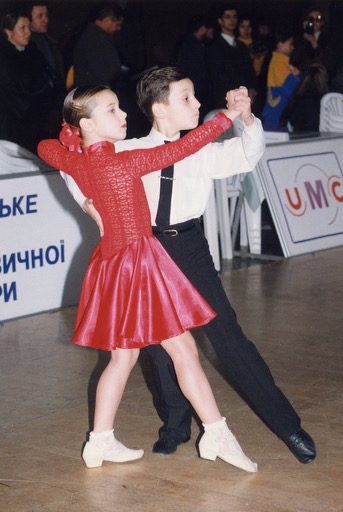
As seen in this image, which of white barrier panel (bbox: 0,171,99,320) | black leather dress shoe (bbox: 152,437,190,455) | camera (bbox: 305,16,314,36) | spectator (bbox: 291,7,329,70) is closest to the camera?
black leather dress shoe (bbox: 152,437,190,455)

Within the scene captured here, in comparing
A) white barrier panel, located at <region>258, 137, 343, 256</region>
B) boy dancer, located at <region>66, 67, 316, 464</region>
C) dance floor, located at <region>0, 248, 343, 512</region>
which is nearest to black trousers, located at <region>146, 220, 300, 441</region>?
boy dancer, located at <region>66, 67, 316, 464</region>

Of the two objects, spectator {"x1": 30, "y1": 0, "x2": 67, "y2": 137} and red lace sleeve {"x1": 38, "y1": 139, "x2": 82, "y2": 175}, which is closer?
red lace sleeve {"x1": 38, "y1": 139, "x2": 82, "y2": 175}

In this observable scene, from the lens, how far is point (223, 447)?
405 cm

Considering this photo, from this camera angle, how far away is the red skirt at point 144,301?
3.91 metres

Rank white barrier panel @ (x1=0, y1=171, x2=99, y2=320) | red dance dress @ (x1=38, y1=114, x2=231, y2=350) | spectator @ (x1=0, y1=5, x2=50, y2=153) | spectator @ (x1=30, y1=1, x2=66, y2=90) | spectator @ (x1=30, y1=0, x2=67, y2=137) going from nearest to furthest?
1. red dance dress @ (x1=38, y1=114, x2=231, y2=350)
2. white barrier panel @ (x1=0, y1=171, x2=99, y2=320)
3. spectator @ (x1=0, y1=5, x2=50, y2=153)
4. spectator @ (x1=30, y1=0, x2=67, y2=137)
5. spectator @ (x1=30, y1=1, x2=66, y2=90)

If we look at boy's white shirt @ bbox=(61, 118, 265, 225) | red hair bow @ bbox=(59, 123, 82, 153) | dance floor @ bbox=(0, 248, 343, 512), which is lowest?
dance floor @ bbox=(0, 248, 343, 512)

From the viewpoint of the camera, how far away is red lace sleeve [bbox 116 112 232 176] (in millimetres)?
3750

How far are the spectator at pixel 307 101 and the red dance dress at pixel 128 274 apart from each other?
737 cm

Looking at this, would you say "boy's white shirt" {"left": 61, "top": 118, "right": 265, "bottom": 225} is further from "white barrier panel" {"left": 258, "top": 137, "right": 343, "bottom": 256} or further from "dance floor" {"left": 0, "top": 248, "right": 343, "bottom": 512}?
"white barrier panel" {"left": 258, "top": 137, "right": 343, "bottom": 256}

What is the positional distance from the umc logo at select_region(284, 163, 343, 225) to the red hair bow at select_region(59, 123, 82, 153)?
5.01 meters

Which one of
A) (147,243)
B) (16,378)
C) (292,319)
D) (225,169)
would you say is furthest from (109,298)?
(292,319)

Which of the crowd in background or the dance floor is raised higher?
the crowd in background

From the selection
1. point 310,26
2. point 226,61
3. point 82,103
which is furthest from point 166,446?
point 310,26

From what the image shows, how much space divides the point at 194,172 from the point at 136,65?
7230 millimetres
